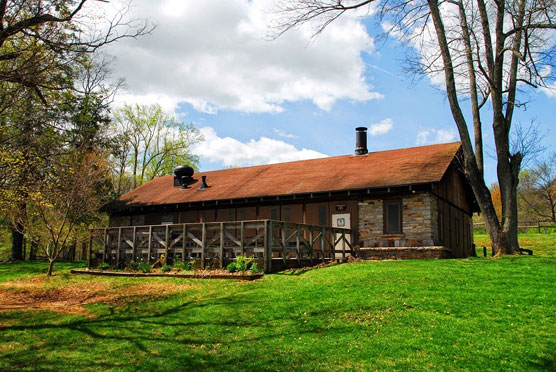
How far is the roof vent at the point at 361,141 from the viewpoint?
2583 cm

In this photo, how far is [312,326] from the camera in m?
8.25

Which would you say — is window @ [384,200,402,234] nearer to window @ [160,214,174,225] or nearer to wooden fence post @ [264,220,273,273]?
wooden fence post @ [264,220,273,273]

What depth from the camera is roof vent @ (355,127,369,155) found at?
84.7 ft

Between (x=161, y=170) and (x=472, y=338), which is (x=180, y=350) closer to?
(x=472, y=338)

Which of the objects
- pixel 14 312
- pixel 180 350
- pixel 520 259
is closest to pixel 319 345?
pixel 180 350

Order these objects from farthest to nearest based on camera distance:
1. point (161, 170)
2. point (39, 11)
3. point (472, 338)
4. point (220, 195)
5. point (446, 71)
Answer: point (161, 170)
point (220, 195)
point (446, 71)
point (39, 11)
point (472, 338)

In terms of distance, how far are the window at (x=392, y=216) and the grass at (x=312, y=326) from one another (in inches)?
243

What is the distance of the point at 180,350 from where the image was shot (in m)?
7.34

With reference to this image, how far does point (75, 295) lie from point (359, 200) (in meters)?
12.0

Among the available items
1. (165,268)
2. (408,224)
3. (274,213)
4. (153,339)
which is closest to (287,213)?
(274,213)

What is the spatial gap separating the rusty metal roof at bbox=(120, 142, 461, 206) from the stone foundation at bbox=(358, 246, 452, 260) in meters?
2.58

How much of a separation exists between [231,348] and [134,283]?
7886 mm

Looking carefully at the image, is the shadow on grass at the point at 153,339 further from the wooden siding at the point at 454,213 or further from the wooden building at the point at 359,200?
the wooden siding at the point at 454,213


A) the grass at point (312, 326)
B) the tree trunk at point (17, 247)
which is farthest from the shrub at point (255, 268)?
the tree trunk at point (17, 247)
